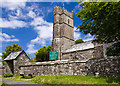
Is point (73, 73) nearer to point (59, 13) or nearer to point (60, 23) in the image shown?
point (60, 23)

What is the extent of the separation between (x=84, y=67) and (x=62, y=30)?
2178cm

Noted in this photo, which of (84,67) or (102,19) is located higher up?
(102,19)

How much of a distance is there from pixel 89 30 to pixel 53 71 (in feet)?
23.0

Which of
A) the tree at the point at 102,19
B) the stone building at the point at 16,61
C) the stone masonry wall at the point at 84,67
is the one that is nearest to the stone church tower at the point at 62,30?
the stone building at the point at 16,61

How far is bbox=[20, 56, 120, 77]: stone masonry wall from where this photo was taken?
30.7 ft

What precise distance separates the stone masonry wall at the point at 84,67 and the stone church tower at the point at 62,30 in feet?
52.5

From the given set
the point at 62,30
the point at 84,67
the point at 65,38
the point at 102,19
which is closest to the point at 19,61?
the point at 84,67

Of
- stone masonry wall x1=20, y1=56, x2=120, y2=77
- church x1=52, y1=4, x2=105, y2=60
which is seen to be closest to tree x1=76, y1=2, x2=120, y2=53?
stone masonry wall x1=20, y1=56, x2=120, y2=77

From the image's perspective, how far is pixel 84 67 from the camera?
36.7 ft

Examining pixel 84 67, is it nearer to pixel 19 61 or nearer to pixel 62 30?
pixel 19 61

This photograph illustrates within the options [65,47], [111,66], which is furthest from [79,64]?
[65,47]

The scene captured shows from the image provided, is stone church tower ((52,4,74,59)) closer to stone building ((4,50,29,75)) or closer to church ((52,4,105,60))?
church ((52,4,105,60))

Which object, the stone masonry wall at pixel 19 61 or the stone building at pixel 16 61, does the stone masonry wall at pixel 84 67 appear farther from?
the stone building at pixel 16 61

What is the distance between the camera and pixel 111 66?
9477mm
